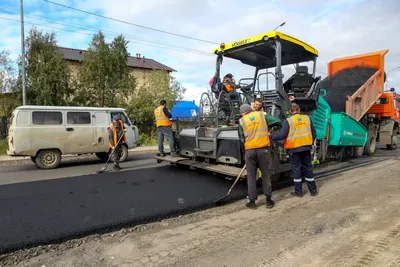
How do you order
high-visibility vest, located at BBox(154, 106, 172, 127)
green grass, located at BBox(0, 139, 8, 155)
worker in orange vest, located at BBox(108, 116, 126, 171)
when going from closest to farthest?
high-visibility vest, located at BBox(154, 106, 172, 127)
worker in orange vest, located at BBox(108, 116, 126, 171)
green grass, located at BBox(0, 139, 8, 155)

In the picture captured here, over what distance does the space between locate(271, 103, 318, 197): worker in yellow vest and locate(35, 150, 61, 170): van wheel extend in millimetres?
6476

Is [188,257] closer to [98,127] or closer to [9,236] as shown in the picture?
[9,236]

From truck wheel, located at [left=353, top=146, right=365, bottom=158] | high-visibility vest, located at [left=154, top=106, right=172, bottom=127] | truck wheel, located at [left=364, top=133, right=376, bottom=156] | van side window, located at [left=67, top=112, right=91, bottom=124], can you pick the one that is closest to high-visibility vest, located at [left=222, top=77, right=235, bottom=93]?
high-visibility vest, located at [left=154, top=106, right=172, bottom=127]

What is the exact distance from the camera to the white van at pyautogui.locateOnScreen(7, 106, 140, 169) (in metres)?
8.40

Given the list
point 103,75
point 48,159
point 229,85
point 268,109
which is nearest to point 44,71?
point 103,75

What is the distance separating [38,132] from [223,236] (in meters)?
6.98

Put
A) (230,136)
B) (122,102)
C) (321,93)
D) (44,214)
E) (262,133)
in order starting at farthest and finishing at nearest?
(122,102) < (321,93) < (230,136) < (262,133) < (44,214)

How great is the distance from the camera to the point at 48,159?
28.8ft

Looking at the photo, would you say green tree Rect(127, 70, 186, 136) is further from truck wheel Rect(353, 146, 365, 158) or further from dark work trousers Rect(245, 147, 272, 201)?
dark work trousers Rect(245, 147, 272, 201)

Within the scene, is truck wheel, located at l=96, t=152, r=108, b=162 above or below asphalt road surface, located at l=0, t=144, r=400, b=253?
above

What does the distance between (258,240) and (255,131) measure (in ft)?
5.47

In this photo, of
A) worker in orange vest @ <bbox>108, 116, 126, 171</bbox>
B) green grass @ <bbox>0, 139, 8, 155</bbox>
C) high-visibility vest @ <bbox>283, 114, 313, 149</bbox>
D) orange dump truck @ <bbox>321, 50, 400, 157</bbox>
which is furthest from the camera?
green grass @ <bbox>0, 139, 8, 155</bbox>

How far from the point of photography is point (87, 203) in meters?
4.61

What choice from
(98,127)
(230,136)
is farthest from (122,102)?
(230,136)
